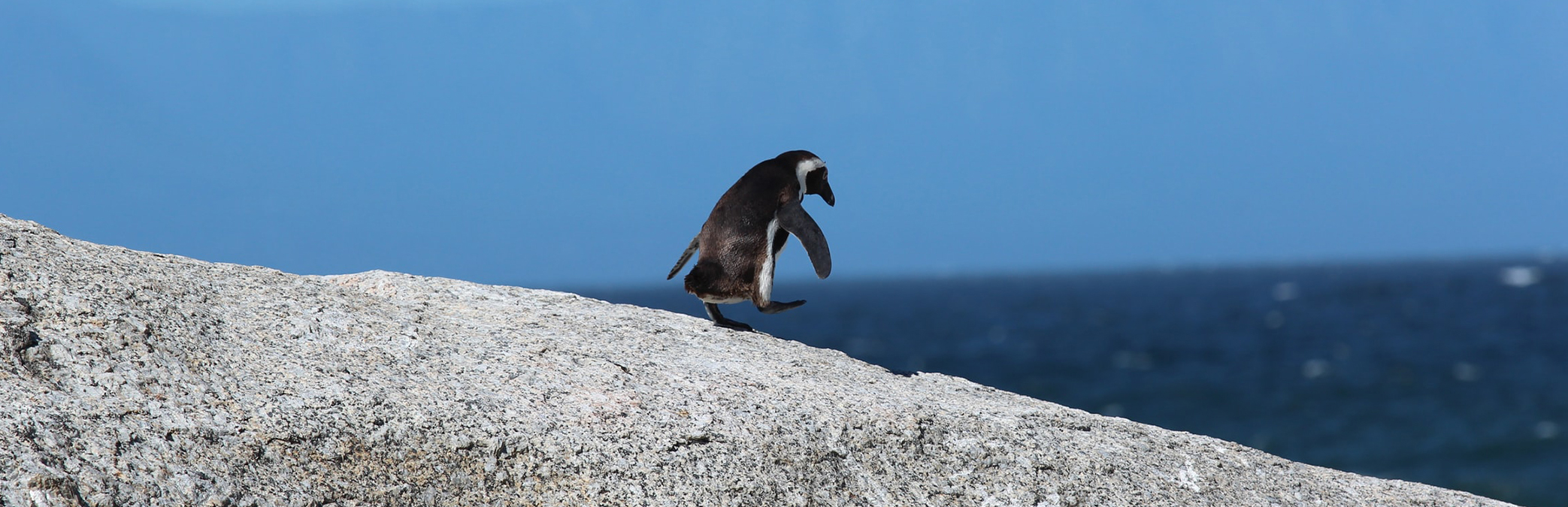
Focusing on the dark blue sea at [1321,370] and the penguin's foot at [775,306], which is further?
the dark blue sea at [1321,370]

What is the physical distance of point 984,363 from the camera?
118 ft

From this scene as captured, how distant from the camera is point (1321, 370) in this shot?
101 ft

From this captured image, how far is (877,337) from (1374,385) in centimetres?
2337

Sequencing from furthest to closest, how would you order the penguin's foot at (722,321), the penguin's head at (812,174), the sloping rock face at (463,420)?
the penguin's head at (812,174)
the penguin's foot at (722,321)
the sloping rock face at (463,420)

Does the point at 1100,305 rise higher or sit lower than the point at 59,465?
higher

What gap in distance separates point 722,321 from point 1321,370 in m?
29.3

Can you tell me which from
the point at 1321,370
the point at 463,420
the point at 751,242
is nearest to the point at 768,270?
the point at 751,242

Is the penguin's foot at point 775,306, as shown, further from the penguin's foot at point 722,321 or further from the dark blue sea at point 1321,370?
the dark blue sea at point 1321,370

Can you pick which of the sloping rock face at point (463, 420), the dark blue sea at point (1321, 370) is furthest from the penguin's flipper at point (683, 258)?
the dark blue sea at point (1321, 370)

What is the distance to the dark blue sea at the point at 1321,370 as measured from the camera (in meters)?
20.9

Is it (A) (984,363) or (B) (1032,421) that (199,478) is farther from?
(A) (984,363)

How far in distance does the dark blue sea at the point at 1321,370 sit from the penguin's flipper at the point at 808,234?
25.9ft

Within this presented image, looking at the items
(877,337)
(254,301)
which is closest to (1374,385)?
(877,337)

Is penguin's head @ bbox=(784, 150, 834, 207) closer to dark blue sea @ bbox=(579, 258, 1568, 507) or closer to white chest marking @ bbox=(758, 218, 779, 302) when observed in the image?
white chest marking @ bbox=(758, 218, 779, 302)
